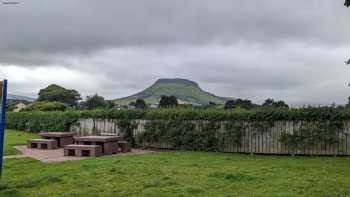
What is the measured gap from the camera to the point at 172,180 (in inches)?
234

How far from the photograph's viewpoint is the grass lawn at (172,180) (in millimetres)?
5098

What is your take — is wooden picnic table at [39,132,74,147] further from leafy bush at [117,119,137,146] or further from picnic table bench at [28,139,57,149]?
leafy bush at [117,119,137,146]

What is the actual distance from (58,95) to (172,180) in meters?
56.1

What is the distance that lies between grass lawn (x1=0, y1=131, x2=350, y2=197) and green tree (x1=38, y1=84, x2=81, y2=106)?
170 feet

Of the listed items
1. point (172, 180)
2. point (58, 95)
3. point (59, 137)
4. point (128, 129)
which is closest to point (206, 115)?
point (128, 129)

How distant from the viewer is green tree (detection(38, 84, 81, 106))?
190 feet

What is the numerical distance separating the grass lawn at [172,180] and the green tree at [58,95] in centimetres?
5182

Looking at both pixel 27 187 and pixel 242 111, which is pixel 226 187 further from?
pixel 242 111

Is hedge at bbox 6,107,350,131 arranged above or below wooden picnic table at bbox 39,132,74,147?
above

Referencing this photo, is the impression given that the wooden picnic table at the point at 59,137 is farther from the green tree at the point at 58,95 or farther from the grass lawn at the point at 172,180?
the green tree at the point at 58,95

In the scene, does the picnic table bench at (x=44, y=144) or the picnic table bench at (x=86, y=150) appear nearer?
the picnic table bench at (x=86, y=150)

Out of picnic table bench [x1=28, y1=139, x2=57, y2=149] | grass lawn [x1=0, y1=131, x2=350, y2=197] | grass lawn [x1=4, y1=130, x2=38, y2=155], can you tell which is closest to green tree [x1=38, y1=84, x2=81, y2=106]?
grass lawn [x1=4, y1=130, x2=38, y2=155]

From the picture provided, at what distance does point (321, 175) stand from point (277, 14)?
7.51 m

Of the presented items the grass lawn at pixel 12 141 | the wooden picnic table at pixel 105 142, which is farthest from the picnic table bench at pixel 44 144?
the wooden picnic table at pixel 105 142
